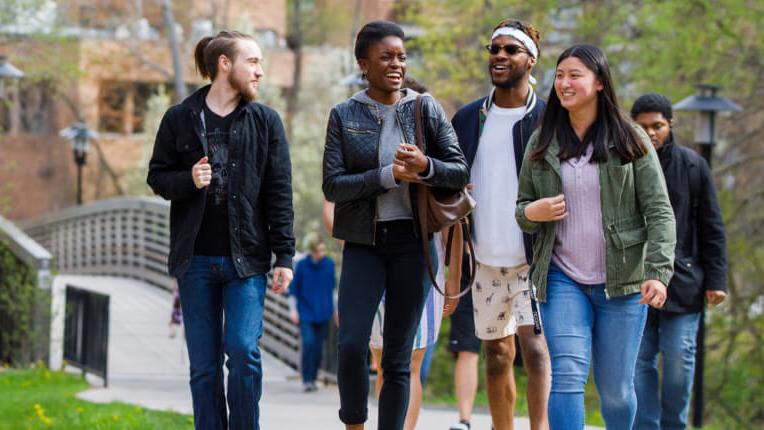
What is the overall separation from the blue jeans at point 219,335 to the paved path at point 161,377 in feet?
9.50

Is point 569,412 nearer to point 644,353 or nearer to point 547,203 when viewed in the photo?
point 547,203

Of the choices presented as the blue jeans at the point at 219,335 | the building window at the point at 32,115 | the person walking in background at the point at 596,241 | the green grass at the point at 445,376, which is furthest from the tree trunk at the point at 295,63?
the person walking in background at the point at 596,241

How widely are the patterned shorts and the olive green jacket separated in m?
0.91

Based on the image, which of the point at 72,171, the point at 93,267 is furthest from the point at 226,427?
the point at 72,171

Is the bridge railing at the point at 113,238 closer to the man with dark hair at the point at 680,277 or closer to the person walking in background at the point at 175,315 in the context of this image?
the person walking in background at the point at 175,315

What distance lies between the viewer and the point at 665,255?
6016 millimetres

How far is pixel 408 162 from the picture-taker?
612 centimetres

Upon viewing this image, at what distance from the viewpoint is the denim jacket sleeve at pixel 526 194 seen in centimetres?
621

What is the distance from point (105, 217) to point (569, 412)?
29.1m

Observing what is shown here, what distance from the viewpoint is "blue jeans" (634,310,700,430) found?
8000 millimetres

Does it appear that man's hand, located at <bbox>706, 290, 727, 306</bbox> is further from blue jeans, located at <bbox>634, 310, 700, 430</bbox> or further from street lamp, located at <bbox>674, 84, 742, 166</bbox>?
street lamp, located at <bbox>674, 84, 742, 166</bbox>

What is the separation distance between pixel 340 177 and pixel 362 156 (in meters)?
0.16

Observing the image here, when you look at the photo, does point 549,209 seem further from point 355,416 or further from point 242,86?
point 242,86

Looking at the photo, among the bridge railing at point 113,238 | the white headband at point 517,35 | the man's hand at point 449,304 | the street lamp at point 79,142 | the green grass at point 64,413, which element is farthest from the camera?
the street lamp at point 79,142
